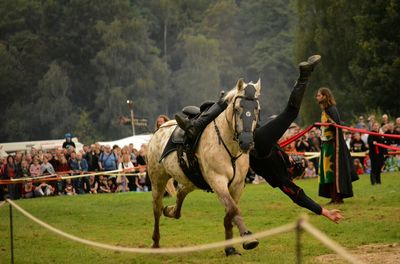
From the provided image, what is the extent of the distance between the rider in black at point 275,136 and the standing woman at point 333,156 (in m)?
4.86

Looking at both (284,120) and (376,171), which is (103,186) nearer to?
(376,171)

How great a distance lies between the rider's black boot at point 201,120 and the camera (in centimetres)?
1328

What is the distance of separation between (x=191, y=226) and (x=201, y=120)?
452cm

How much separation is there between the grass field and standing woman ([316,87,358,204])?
0.51 meters

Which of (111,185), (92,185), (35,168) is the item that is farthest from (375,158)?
(35,168)

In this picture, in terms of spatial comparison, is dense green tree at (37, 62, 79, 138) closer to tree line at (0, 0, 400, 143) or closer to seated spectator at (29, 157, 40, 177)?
tree line at (0, 0, 400, 143)

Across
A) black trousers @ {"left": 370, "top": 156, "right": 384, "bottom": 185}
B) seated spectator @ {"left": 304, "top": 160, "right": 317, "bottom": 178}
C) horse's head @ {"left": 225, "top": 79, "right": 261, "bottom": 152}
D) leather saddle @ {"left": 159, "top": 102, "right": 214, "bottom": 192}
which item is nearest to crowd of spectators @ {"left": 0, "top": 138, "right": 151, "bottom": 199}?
seated spectator @ {"left": 304, "top": 160, "right": 317, "bottom": 178}

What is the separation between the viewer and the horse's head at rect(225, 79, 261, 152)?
40.3ft

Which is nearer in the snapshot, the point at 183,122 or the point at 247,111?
the point at 247,111

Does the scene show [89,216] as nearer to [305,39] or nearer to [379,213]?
[379,213]

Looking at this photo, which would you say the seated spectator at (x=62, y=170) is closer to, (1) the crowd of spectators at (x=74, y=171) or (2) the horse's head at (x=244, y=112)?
(1) the crowd of spectators at (x=74, y=171)

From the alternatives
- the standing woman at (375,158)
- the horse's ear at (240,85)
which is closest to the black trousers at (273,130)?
the horse's ear at (240,85)

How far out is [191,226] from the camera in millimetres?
17484

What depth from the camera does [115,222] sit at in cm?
1925
